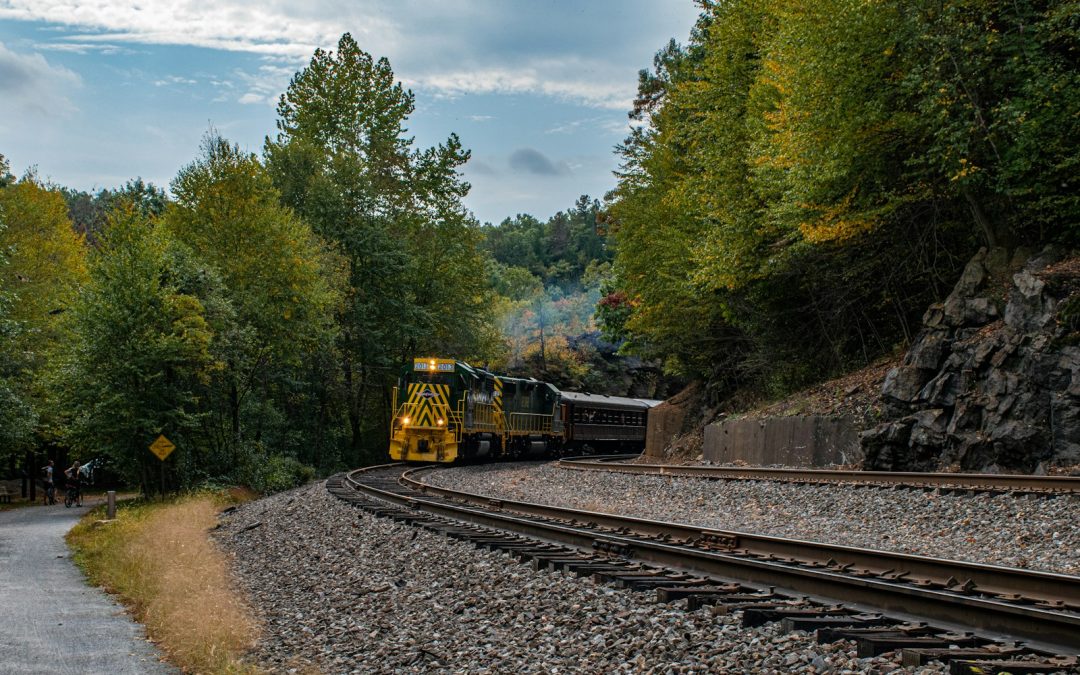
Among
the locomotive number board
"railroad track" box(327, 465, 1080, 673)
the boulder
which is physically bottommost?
"railroad track" box(327, 465, 1080, 673)

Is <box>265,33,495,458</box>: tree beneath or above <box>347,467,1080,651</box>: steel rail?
above

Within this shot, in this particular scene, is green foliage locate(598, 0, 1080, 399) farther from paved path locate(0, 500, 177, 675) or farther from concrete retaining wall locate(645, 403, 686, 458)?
paved path locate(0, 500, 177, 675)

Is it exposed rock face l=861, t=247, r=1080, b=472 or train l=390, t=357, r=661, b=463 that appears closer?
exposed rock face l=861, t=247, r=1080, b=472

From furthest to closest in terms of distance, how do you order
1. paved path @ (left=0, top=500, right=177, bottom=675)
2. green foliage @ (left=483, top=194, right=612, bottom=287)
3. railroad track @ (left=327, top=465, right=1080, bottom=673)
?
green foliage @ (left=483, top=194, right=612, bottom=287)
paved path @ (left=0, top=500, right=177, bottom=675)
railroad track @ (left=327, top=465, right=1080, bottom=673)

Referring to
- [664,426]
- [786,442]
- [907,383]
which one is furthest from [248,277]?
[907,383]

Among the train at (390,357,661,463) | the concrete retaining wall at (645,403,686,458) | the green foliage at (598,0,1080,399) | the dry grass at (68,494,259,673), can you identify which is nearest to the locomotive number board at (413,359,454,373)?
the train at (390,357,661,463)

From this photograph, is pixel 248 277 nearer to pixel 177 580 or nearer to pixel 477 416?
pixel 477 416

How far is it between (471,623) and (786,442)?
1546cm

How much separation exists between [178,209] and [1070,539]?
114 feet

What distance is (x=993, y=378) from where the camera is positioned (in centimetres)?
1625

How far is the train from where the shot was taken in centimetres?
3123

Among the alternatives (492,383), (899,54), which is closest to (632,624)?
A: (899,54)

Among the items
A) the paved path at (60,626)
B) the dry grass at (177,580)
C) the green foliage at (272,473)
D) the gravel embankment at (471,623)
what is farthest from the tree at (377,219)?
the gravel embankment at (471,623)

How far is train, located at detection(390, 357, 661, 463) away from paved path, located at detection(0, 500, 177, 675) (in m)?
13.4
